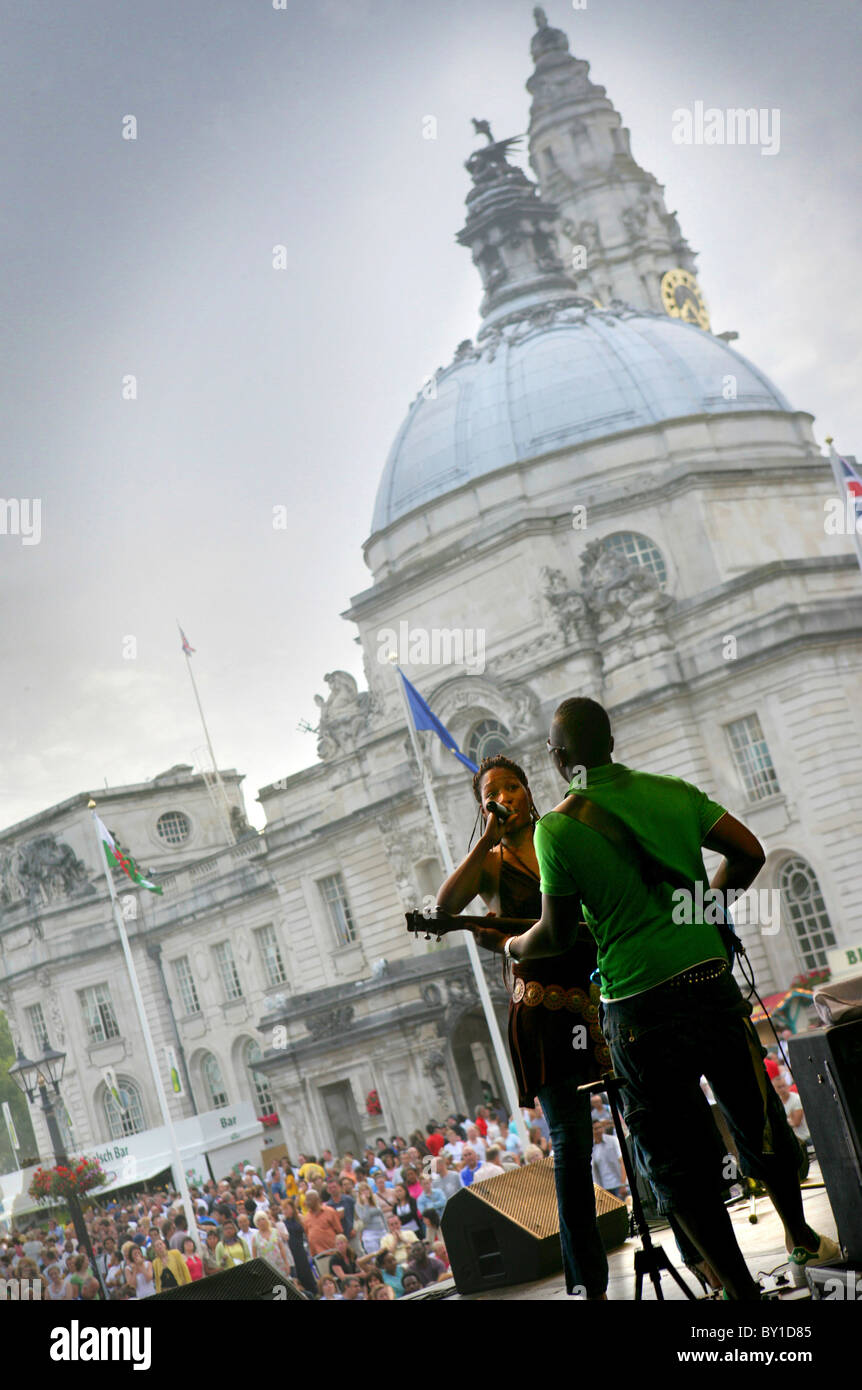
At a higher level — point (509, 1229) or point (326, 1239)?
point (509, 1229)

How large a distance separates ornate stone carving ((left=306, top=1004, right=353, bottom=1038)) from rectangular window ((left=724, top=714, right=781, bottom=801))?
1082 centimetres

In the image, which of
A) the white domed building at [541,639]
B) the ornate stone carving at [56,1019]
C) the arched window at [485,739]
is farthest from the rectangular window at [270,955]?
the arched window at [485,739]

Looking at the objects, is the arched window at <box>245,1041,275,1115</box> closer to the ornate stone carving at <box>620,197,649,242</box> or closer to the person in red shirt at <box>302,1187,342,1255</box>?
the ornate stone carving at <box>620,197,649,242</box>

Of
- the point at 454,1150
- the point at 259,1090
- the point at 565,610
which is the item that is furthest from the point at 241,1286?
the point at 259,1090

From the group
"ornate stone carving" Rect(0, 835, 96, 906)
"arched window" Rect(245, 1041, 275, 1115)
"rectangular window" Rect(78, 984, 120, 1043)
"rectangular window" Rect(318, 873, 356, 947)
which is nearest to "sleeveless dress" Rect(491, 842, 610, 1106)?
"rectangular window" Rect(318, 873, 356, 947)

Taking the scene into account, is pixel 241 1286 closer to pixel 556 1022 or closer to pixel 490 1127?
pixel 556 1022

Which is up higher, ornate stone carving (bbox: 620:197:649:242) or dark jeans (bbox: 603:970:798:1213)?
ornate stone carving (bbox: 620:197:649:242)

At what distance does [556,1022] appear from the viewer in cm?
454

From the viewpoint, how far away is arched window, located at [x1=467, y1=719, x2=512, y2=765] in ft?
121

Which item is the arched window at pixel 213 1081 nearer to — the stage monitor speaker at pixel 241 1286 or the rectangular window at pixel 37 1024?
the rectangular window at pixel 37 1024

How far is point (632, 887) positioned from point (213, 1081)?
46455 mm

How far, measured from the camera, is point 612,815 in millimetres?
3992

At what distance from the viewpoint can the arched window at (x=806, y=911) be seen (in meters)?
29.8

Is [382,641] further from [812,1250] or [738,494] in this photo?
[812,1250]
